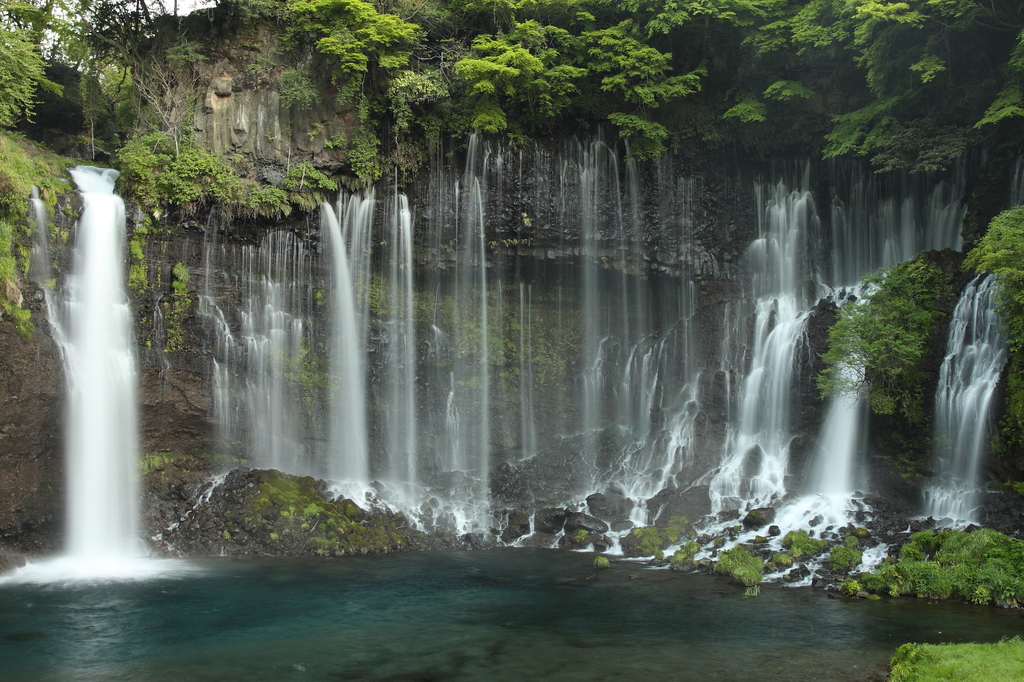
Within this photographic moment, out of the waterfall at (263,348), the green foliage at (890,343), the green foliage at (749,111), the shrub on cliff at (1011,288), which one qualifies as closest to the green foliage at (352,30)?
the waterfall at (263,348)

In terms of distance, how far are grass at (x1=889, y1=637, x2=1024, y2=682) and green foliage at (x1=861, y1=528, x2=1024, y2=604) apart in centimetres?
340

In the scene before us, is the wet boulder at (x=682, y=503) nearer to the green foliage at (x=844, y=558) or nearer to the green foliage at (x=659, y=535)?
the green foliage at (x=659, y=535)

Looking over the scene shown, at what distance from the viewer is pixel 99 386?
18734 mm

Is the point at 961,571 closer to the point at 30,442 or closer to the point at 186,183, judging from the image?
the point at 30,442

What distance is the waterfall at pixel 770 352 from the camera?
2073 cm

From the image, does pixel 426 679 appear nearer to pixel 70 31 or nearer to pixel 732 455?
pixel 732 455

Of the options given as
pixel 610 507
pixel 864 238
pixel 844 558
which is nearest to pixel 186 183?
pixel 610 507

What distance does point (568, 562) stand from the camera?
17.5 meters

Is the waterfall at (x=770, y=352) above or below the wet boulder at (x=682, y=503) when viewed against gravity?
above

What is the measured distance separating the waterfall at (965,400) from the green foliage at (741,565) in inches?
194

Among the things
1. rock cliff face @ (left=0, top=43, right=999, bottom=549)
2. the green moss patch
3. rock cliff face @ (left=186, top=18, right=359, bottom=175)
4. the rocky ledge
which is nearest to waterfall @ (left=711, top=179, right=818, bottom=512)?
rock cliff face @ (left=0, top=43, right=999, bottom=549)

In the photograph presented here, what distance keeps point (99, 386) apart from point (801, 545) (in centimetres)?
1741

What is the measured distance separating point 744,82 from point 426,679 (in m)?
23.0

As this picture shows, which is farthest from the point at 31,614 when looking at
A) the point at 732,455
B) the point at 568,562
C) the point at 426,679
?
the point at 732,455
